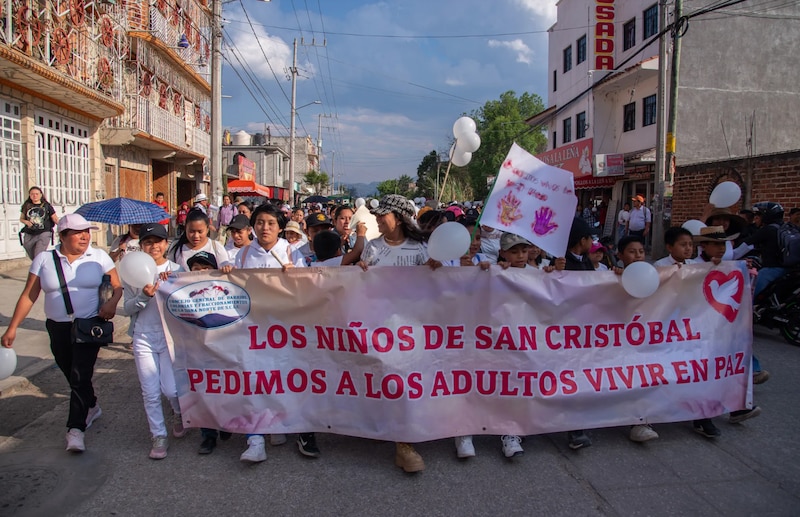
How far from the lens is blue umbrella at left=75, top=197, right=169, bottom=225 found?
19.5 ft

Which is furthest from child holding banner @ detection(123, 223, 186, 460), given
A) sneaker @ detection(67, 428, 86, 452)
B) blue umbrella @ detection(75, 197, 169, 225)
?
blue umbrella @ detection(75, 197, 169, 225)

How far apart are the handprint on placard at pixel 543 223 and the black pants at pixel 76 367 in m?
3.21

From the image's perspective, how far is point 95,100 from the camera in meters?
14.2

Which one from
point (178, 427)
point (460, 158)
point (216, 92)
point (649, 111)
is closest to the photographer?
point (178, 427)

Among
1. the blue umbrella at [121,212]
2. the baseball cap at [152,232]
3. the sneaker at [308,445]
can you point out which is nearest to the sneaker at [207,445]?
the sneaker at [308,445]

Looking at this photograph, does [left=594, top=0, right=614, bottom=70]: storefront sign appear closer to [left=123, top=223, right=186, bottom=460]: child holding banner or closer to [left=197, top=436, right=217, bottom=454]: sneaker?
[left=123, top=223, right=186, bottom=460]: child holding banner

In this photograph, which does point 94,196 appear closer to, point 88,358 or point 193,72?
point 193,72

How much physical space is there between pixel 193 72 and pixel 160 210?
20.0 m

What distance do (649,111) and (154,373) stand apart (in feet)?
68.7

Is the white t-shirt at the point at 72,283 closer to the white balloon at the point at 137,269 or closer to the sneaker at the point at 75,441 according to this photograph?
the white balloon at the point at 137,269

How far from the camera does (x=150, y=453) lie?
12.3 feet

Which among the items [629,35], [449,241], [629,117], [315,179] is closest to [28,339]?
[449,241]

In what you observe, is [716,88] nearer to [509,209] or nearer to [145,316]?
[509,209]

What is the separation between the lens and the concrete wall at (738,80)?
64.1ft
